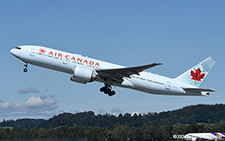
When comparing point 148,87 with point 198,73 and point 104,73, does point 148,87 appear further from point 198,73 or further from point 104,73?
point 198,73

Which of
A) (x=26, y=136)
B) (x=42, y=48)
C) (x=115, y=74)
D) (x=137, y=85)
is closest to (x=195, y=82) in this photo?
(x=137, y=85)

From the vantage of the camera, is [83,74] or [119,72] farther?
[119,72]

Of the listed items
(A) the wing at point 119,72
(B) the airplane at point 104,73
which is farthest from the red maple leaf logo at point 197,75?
(A) the wing at point 119,72

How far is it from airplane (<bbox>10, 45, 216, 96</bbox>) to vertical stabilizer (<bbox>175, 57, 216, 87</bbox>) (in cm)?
50

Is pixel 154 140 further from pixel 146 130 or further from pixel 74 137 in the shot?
pixel 74 137

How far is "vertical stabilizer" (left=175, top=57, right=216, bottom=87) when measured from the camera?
164 feet

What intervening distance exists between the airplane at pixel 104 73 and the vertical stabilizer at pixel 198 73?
499mm

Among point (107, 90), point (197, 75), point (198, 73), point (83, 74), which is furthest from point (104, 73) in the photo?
point (198, 73)

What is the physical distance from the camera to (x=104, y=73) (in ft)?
147

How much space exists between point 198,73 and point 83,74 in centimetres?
1833

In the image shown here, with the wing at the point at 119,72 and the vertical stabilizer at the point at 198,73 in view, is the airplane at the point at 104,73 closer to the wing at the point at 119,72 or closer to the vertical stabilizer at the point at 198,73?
the wing at the point at 119,72

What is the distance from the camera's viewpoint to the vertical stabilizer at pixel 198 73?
164 feet

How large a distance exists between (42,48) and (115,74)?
10157mm

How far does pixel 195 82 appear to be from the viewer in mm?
50562
